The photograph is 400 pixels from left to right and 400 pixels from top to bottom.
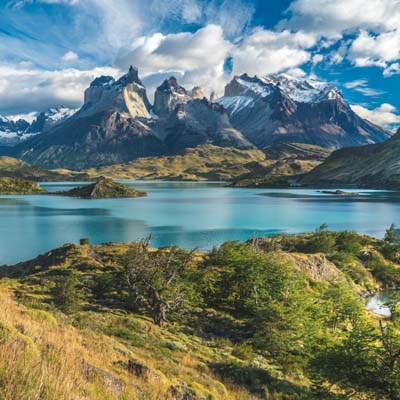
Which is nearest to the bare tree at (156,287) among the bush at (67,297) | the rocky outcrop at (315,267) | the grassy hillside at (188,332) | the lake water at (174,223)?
the grassy hillside at (188,332)

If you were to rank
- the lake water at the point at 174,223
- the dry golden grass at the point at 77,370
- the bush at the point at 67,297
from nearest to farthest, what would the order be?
the dry golden grass at the point at 77,370 → the bush at the point at 67,297 → the lake water at the point at 174,223

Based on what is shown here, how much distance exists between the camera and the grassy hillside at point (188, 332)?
36.8 feet

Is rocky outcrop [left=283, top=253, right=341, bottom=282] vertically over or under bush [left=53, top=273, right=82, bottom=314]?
under

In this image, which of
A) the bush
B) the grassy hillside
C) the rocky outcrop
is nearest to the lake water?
the rocky outcrop

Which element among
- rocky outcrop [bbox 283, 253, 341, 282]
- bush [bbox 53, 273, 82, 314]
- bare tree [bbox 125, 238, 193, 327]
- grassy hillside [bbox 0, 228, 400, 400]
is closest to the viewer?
grassy hillside [bbox 0, 228, 400, 400]

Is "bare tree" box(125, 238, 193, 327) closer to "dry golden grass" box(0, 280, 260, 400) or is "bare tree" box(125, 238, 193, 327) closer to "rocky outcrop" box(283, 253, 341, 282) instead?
"dry golden grass" box(0, 280, 260, 400)

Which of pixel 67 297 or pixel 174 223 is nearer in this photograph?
pixel 67 297

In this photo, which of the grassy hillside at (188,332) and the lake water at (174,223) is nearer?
the grassy hillside at (188,332)

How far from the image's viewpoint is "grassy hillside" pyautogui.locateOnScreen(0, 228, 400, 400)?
11.2m

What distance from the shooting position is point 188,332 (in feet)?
106

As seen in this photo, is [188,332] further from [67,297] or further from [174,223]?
[174,223]

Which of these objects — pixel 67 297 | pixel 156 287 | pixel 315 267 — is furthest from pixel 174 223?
pixel 67 297

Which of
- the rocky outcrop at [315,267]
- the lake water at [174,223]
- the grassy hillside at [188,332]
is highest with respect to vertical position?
the grassy hillside at [188,332]

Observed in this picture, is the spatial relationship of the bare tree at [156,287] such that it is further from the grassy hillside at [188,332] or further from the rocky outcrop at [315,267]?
the rocky outcrop at [315,267]
